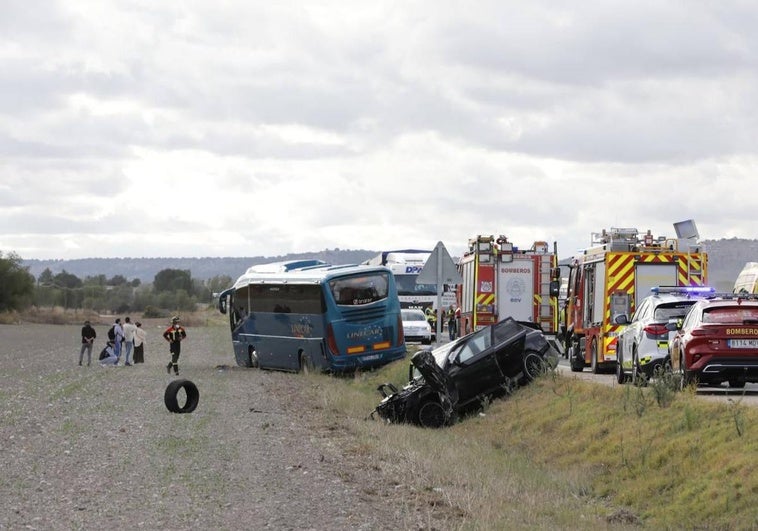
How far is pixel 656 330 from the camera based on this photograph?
2502 centimetres

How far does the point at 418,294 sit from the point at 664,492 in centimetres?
4714

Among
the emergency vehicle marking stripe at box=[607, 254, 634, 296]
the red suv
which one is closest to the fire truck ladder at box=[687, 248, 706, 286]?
the emergency vehicle marking stripe at box=[607, 254, 634, 296]

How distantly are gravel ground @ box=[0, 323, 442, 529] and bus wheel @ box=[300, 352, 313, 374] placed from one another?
610cm

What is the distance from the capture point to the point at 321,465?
17.6m

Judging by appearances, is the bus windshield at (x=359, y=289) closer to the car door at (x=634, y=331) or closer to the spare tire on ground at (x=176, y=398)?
the spare tire on ground at (x=176, y=398)

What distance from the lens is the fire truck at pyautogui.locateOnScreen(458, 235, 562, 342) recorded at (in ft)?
137

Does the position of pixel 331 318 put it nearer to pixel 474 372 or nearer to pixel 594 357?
pixel 594 357

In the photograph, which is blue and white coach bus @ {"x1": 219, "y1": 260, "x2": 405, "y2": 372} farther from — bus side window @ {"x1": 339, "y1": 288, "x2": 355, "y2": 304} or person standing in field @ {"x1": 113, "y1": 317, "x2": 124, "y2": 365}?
person standing in field @ {"x1": 113, "y1": 317, "x2": 124, "y2": 365}

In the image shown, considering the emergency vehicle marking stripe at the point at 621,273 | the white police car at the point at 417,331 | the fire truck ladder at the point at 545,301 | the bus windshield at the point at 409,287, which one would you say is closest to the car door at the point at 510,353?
the emergency vehicle marking stripe at the point at 621,273

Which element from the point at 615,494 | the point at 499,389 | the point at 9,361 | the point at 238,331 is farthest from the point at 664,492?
the point at 9,361

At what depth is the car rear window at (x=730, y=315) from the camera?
70.9 ft

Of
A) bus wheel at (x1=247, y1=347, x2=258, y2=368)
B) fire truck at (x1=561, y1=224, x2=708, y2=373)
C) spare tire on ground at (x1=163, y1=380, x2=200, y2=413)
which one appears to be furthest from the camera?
bus wheel at (x1=247, y1=347, x2=258, y2=368)

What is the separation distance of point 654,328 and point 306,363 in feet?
54.2

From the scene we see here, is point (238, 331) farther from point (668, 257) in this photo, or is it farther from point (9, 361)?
point (668, 257)
